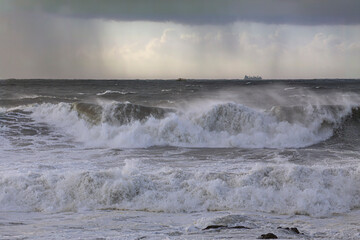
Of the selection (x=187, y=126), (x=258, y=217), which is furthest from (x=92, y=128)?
(x=258, y=217)

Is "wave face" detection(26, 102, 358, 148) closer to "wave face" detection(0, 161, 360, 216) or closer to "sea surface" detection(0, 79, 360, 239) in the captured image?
"sea surface" detection(0, 79, 360, 239)

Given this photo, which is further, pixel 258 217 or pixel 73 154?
pixel 73 154

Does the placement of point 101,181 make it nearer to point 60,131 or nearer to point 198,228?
point 198,228

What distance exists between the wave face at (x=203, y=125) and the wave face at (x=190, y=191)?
6682 millimetres

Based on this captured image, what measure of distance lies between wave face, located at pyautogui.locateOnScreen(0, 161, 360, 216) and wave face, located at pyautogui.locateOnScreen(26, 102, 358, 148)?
6.68 m

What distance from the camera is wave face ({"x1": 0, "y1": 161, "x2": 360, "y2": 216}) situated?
9.13 m

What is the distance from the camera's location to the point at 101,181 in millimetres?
9883

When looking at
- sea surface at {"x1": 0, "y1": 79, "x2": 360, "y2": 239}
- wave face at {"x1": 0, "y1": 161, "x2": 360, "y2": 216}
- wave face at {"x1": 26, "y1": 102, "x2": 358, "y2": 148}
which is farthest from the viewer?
wave face at {"x1": 26, "y1": 102, "x2": 358, "y2": 148}

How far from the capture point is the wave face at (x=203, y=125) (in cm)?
1772

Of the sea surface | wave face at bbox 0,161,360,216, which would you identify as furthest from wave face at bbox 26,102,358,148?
wave face at bbox 0,161,360,216

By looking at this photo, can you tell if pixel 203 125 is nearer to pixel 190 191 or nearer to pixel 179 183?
pixel 179 183

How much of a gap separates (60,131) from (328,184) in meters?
13.1

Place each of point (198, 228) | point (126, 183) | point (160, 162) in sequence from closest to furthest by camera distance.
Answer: point (198, 228) → point (126, 183) → point (160, 162)

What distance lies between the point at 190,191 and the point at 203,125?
9652 mm
